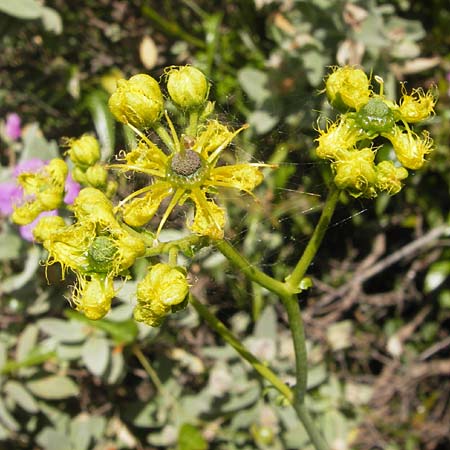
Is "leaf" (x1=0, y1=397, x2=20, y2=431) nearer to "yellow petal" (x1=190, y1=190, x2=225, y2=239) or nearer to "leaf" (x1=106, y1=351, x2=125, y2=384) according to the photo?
"leaf" (x1=106, y1=351, x2=125, y2=384)

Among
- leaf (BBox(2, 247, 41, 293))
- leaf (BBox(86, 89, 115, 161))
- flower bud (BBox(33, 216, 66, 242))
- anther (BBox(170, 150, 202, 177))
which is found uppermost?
anther (BBox(170, 150, 202, 177))

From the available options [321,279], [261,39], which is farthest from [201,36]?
[321,279]

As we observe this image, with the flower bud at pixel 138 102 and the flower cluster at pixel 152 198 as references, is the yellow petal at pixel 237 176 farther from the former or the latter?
the flower bud at pixel 138 102

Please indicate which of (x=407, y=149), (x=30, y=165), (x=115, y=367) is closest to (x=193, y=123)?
(x=407, y=149)

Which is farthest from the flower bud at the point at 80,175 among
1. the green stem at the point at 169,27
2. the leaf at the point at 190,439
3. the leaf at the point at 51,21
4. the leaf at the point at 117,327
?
the green stem at the point at 169,27

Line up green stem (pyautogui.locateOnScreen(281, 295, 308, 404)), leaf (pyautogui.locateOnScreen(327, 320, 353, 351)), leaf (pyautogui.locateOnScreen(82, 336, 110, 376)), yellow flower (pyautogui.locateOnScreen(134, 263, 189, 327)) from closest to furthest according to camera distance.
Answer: yellow flower (pyautogui.locateOnScreen(134, 263, 189, 327)), green stem (pyautogui.locateOnScreen(281, 295, 308, 404)), leaf (pyautogui.locateOnScreen(82, 336, 110, 376)), leaf (pyautogui.locateOnScreen(327, 320, 353, 351))

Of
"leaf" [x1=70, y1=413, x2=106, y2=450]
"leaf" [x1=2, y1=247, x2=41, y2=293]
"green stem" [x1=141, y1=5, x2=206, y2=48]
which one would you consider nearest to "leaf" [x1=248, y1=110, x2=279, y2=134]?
"green stem" [x1=141, y1=5, x2=206, y2=48]
